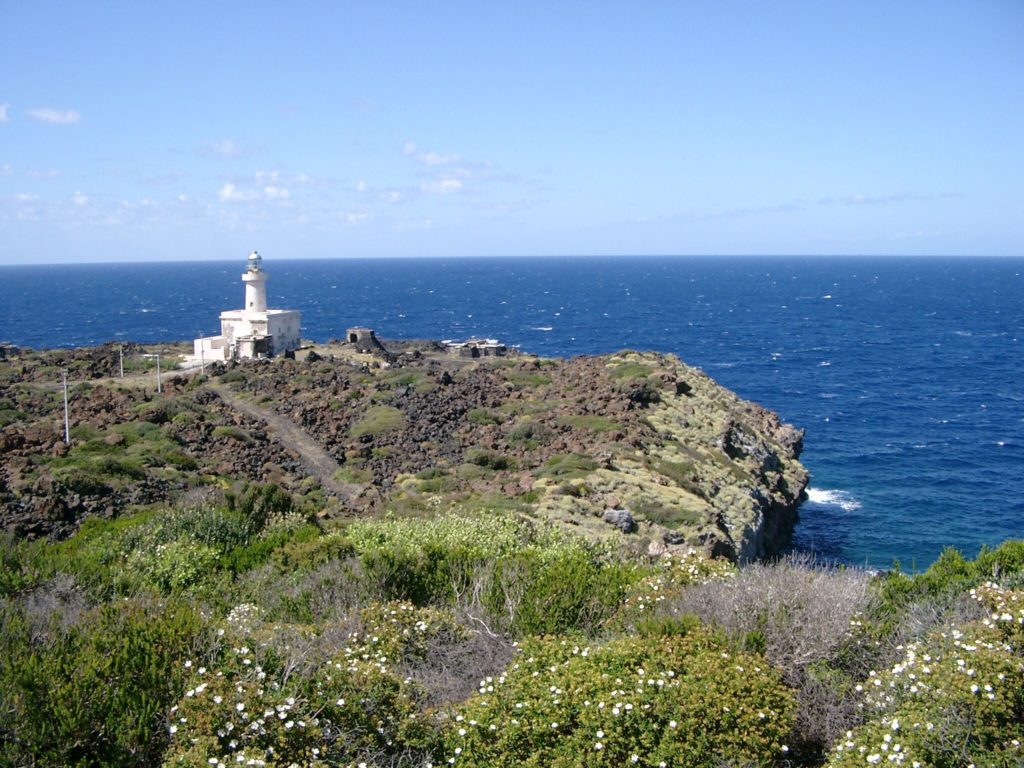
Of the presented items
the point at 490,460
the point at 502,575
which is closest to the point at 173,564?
the point at 502,575

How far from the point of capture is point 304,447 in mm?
35375

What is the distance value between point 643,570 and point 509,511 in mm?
9272

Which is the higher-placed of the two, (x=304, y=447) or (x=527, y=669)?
(x=527, y=669)

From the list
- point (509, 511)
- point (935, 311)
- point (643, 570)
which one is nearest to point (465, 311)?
point (935, 311)

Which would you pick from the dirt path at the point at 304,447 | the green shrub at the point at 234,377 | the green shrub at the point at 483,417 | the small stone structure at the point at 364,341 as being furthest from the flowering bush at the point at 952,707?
the small stone structure at the point at 364,341

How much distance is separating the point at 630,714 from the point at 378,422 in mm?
30623

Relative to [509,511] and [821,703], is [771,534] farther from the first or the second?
[821,703]

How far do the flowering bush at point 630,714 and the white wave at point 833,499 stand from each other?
35452 mm

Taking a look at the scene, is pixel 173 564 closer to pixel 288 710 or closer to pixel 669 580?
pixel 288 710

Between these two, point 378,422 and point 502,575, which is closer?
point 502,575

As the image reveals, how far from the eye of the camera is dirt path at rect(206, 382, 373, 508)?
29.4 m

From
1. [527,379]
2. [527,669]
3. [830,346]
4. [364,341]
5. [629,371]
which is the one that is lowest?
[830,346]

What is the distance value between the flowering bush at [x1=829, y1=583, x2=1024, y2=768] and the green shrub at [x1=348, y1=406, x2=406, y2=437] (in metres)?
29.5

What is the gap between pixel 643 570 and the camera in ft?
50.2
